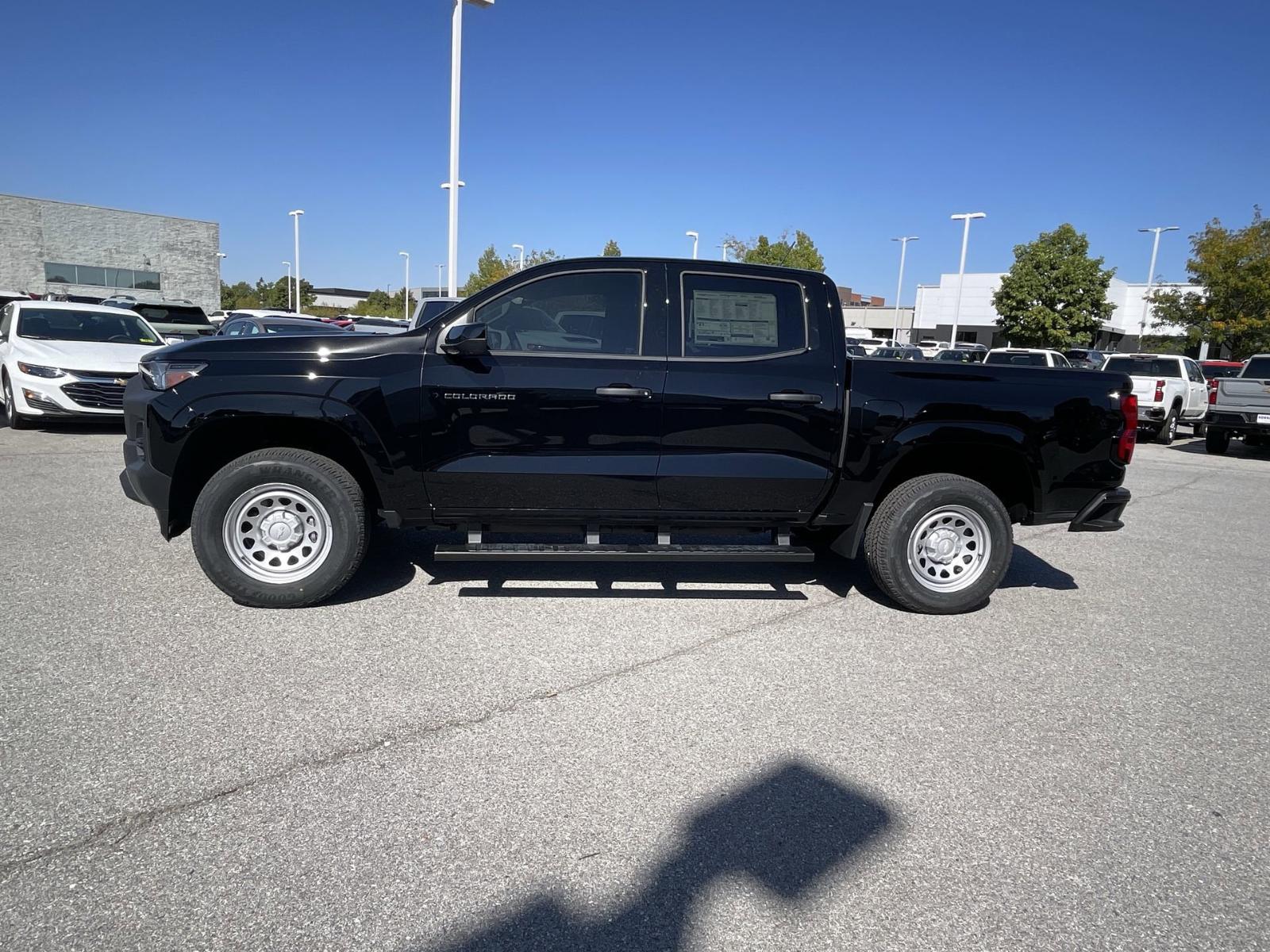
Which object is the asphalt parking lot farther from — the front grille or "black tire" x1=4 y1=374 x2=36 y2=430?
"black tire" x1=4 y1=374 x2=36 y2=430

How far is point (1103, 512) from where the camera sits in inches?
210

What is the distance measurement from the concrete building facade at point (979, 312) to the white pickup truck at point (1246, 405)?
4826 cm

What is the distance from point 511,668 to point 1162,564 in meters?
5.55

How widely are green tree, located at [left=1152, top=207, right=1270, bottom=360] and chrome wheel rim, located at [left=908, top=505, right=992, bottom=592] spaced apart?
114 ft

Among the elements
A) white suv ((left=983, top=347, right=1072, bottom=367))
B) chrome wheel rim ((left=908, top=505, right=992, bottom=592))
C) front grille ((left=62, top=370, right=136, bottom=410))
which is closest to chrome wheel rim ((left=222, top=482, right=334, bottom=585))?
chrome wheel rim ((left=908, top=505, right=992, bottom=592))

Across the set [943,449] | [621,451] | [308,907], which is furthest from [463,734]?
[943,449]

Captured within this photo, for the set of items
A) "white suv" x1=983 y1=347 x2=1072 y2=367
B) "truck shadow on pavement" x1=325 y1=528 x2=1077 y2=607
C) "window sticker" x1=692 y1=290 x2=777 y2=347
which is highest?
"white suv" x1=983 y1=347 x2=1072 y2=367

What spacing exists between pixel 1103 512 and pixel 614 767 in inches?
146

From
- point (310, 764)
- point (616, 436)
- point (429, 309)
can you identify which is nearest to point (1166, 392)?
point (429, 309)

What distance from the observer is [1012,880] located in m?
2.71

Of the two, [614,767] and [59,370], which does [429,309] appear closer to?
[59,370]

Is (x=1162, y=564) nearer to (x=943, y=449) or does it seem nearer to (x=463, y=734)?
(x=943, y=449)

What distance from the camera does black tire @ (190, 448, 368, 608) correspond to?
4.73 m

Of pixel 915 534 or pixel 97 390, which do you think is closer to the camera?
pixel 915 534
